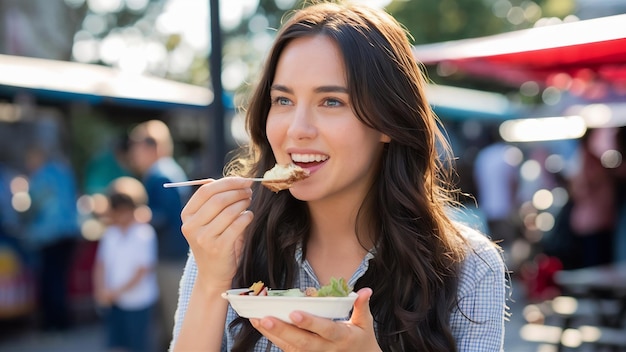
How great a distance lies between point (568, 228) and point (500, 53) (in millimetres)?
4453

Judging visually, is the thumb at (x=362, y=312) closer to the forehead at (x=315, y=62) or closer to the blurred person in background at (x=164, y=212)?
the forehead at (x=315, y=62)

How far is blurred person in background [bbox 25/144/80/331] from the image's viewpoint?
991 centimetres

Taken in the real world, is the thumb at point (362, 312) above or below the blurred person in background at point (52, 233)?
above

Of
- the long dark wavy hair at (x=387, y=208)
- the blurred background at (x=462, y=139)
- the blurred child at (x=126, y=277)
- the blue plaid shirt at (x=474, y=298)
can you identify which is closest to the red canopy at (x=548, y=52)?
the blurred background at (x=462, y=139)

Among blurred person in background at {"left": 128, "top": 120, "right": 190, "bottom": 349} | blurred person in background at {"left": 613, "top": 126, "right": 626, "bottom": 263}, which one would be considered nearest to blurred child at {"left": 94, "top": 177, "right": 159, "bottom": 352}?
blurred person in background at {"left": 128, "top": 120, "right": 190, "bottom": 349}

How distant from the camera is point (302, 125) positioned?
7.20ft

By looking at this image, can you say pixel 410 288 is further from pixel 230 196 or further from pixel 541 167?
pixel 541 167

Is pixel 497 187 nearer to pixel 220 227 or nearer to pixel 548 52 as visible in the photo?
pixel 548 52

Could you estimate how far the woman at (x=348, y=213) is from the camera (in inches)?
86.5

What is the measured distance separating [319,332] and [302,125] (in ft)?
A: 2.07

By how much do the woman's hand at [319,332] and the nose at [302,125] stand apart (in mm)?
518

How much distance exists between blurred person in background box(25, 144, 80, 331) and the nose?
8296 mm

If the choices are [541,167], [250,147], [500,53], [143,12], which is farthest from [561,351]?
[143,12]

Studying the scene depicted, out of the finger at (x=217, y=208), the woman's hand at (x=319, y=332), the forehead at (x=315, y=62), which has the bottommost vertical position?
the woman's hand at (x=319, y=332)
